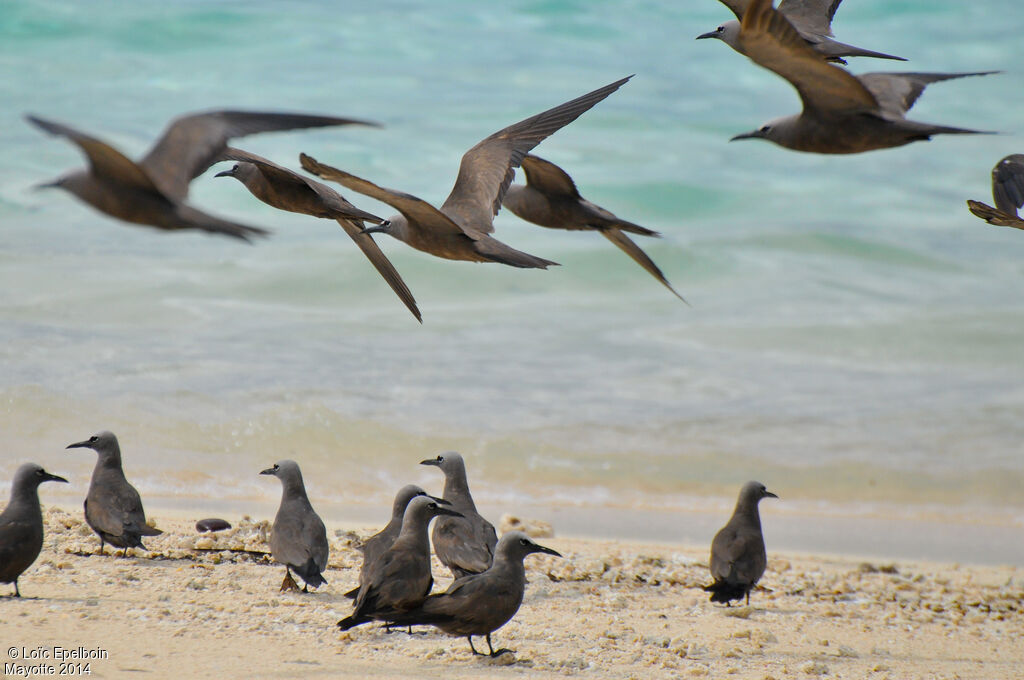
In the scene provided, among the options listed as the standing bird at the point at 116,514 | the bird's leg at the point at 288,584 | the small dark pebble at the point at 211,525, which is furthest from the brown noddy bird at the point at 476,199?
the small dark pebble at the point at 211,525

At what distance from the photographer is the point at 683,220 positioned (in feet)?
64.0

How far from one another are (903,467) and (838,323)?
5.01 m

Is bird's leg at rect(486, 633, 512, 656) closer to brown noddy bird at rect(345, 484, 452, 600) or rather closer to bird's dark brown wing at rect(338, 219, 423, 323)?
brown noddy bird at rect(345, 484, 452, 600)

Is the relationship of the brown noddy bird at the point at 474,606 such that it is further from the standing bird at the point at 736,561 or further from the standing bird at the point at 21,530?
the standing bird at the point at 21,530

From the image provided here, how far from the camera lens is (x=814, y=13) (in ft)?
16.9

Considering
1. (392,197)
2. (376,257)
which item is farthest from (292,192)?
(376,257)

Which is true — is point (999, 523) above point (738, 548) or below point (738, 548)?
below

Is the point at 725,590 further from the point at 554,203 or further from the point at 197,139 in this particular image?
the point at 197,139

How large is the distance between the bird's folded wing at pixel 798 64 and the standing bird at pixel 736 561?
7.26 ft

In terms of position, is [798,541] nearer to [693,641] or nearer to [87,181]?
[693,641]

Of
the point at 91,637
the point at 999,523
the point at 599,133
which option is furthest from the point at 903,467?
the point at 599,133

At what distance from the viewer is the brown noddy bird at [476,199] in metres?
4.09

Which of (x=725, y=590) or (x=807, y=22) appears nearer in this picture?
(x=807, y=22)

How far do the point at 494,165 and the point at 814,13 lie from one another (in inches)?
60.2
